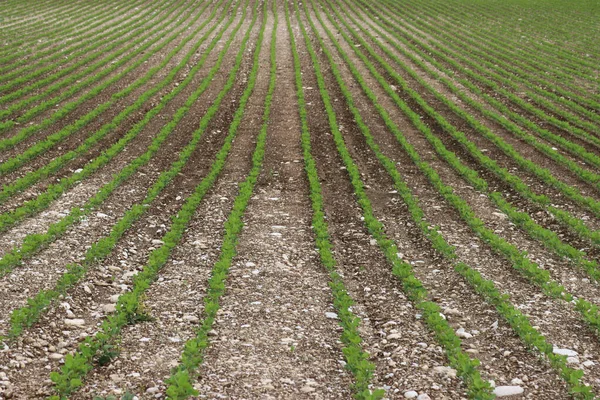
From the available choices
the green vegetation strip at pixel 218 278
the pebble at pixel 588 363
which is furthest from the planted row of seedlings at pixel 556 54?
the pebble at pixel 588 363

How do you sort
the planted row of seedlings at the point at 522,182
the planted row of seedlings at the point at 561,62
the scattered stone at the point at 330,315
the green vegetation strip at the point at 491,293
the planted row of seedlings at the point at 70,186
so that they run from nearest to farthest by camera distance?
the green vegetation strip at the point at 491,293, the scattered stone at the point at 330,315, the planted row of seedlings at the point at 70,186, the planted row of seedlings at the point at 522,182, the planted row of seedlings at the point at 561,62

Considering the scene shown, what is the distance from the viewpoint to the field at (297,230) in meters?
6.42

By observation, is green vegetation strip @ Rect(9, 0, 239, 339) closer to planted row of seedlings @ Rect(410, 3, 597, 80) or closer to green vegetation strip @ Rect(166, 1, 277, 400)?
green vegetation strip @ Rect(166, 1, 277, 400)

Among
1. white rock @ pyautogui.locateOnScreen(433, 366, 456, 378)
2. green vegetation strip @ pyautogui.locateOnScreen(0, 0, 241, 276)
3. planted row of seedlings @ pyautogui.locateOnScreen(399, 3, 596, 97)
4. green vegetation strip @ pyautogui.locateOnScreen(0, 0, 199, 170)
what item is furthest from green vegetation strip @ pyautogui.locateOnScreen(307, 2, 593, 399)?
planted row of seedlings @ pyautogui.locateOnScreen(399, 3, 596, 97)

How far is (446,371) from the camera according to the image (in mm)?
6422

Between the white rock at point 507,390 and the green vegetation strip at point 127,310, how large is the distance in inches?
175

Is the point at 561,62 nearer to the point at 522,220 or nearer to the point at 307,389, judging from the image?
the point at 522,220

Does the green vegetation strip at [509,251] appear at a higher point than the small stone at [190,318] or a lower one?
lower

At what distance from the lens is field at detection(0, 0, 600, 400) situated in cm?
642

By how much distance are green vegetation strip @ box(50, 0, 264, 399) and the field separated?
0.11 feet

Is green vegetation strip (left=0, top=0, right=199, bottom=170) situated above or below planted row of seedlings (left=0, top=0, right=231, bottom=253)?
above

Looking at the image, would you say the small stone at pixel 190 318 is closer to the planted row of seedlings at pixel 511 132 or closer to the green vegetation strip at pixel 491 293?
the green vegetation strip at pixel 491 293

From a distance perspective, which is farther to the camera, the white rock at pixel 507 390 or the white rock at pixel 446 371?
the white rock at pixel 446 371

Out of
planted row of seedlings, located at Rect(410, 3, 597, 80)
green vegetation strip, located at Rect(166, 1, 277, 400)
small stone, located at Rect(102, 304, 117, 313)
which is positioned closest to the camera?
green vegetation strip, located at Rect(166, 1, 277, 400)
